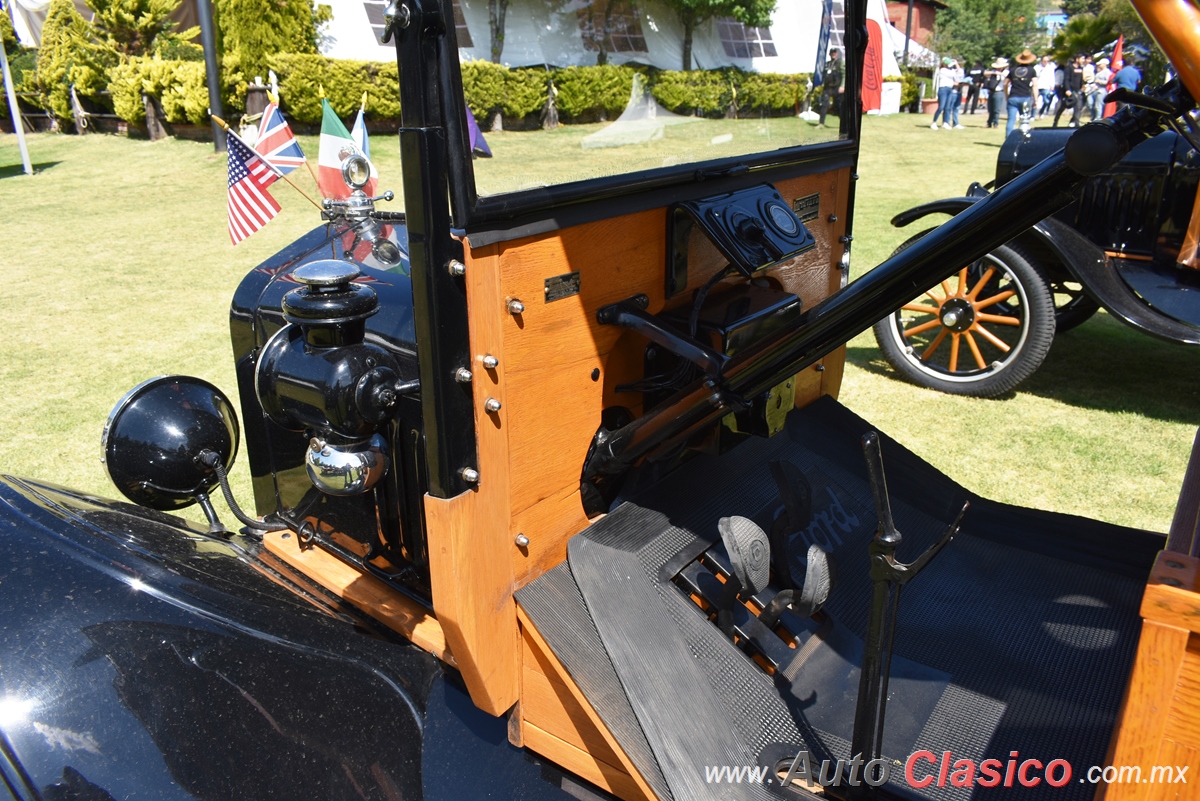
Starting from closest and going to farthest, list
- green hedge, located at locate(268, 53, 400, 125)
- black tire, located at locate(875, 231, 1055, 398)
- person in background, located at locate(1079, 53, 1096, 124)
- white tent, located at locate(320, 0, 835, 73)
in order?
1. white tent, located at locate(320, 0, 835, 73)
2. black tire, located at locate(875, 231, 1055, 398)
3. green hedge, located at locate(268, 53, 400, 125)
4. person in background, located at locate(1079, 53, 1096, 124)

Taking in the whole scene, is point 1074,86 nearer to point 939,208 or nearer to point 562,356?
point 939,208

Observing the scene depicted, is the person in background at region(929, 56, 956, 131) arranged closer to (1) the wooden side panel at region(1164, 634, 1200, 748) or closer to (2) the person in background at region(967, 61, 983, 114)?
(2) the person in background at region(967, 61, 983, 114)

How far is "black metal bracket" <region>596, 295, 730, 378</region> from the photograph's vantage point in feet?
5.57

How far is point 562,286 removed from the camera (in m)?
1.61

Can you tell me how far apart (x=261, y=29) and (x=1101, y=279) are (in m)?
12.1

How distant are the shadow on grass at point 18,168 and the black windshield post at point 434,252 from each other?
642 inches

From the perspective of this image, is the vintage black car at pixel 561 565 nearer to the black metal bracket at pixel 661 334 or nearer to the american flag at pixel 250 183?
the black metal bracket at pixel 661 334

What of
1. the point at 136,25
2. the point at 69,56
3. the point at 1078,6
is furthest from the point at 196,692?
the point at 1078,6

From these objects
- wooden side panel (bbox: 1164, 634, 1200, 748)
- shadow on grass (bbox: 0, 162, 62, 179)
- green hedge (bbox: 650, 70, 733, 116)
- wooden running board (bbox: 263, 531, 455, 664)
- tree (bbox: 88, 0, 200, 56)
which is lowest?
wooden running board (bbox: 263, 531, 455, 664)

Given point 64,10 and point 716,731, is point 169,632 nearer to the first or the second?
point 716,731

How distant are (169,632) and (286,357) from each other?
545 millimetres

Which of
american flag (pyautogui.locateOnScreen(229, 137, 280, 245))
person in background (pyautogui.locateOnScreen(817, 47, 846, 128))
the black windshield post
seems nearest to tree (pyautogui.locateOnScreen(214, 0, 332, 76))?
american flag (pyautogui.locateOnScreen(229, 137, 280, 245))

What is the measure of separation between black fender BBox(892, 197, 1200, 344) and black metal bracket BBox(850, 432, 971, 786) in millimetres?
3698

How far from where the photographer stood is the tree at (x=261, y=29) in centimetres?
1218
